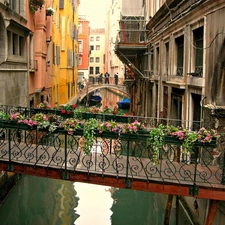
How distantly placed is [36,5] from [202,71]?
10.3 m

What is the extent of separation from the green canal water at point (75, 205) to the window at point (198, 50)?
178 inches

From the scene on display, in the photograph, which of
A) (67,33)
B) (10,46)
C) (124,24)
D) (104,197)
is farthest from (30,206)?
(67,33)

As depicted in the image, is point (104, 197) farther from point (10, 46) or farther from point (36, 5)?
point (36, 5)

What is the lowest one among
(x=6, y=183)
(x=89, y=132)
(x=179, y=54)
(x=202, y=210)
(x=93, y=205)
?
(x=93, y=205)

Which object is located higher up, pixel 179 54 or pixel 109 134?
pixel 179 54

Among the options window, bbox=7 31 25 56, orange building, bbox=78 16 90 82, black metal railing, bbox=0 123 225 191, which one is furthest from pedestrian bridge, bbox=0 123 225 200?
orange building, bbox=78 16 90 82

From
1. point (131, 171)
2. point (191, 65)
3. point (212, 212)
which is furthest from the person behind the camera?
point (191, 65)

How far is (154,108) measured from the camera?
17.2 m

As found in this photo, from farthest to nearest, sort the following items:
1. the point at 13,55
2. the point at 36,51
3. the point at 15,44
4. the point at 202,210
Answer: the point at 36,51
the point at 15,44
the point at 13,55
the point at 202,210

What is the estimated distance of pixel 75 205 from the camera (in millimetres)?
12766

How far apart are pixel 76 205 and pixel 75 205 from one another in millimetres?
36

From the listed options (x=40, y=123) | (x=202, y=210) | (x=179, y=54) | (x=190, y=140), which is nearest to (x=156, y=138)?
(x=190, y=140)

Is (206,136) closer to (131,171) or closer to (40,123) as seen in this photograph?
(131,171)

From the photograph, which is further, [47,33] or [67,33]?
[67,33]
